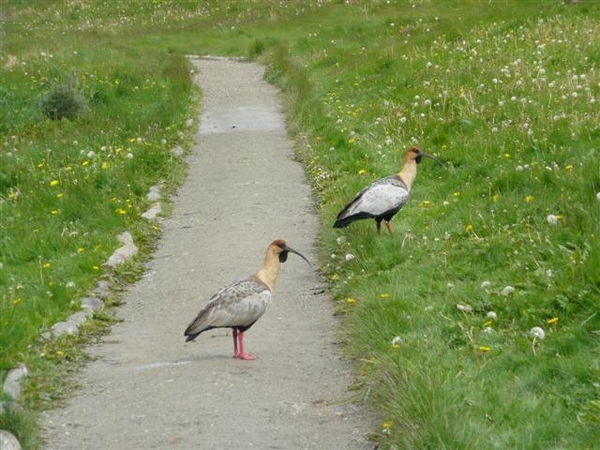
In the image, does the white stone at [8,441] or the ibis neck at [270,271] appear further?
the ibis neck at [270,271]

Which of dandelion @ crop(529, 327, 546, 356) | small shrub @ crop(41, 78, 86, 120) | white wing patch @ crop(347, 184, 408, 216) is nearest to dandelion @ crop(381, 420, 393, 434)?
dandelion @ crop(529, 327, 546, 356)

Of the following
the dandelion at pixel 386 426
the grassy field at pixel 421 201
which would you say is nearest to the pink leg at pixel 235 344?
the grassy field at pixel 421 201

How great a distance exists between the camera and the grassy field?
7138 millimetres

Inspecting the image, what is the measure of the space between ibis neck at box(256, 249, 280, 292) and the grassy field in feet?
2.66

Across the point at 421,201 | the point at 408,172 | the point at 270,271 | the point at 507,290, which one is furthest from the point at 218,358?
the point at 421,201

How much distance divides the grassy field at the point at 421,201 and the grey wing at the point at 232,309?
88 centimetres

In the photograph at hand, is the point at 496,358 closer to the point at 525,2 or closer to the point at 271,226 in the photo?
the point at 271,226

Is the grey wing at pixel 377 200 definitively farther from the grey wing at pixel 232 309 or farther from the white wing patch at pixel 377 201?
the grey wing at pixel 232 309

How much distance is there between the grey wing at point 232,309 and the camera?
8.62 m

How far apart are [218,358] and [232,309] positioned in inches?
22.0

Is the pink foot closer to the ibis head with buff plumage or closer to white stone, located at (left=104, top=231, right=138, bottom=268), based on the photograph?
the ibis head with buff plumage

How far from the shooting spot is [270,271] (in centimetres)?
932

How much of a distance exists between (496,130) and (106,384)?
299 inches

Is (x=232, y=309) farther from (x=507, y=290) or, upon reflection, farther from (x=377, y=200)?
(x=377, y=200)
